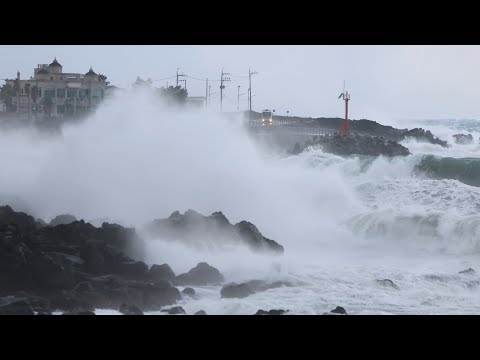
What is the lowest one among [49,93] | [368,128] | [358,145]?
[358,145]

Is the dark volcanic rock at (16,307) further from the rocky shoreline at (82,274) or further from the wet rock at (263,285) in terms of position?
the wet rock at (263,285)

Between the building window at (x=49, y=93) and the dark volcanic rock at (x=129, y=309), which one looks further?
the building window at (x=49, y=93)

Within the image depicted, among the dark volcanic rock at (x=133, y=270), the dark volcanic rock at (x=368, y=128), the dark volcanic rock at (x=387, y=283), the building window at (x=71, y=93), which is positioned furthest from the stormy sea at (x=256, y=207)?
the dark volcanic rock at (x=368, y=128)

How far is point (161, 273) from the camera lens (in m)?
6.51

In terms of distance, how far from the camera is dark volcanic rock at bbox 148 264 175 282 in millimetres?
6465

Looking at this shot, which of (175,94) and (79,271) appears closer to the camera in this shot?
(79,271)

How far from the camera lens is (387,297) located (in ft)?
21.0

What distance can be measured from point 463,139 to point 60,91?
A: 9626mm

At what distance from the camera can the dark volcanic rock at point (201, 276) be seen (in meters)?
6.56

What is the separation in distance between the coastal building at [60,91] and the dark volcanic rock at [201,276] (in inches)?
221

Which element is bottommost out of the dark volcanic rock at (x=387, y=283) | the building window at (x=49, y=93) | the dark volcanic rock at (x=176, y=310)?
the dark volcanic rock at (x=387, y=283)

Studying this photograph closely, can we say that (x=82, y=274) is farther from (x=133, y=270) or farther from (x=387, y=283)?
(x=387, y=283)

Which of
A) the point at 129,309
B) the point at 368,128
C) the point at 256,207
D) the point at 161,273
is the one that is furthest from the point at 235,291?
the point at 368,128
